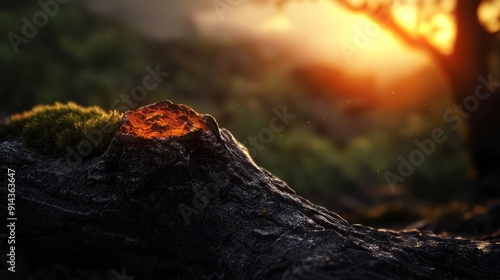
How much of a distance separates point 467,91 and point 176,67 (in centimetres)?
1946

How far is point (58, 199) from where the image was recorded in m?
4.78

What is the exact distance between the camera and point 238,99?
2986cm

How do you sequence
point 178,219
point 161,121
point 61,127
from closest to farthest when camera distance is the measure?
point 178,219, point 161,121, point 61,127

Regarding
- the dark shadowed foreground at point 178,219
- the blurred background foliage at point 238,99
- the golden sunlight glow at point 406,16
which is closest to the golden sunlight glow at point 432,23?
the golden sunlight glow at point 406,16

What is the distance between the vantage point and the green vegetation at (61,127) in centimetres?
502

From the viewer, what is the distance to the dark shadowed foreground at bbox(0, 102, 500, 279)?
4.45 m

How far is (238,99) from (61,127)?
24717 mm

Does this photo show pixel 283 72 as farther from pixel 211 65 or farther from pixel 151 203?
pixel 151 203

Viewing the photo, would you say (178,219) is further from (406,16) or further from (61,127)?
(406,16)

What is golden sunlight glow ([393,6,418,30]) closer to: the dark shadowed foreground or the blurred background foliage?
the blurred background foliage

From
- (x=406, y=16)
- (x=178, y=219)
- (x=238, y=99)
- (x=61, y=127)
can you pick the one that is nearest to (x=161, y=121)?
(x=178, y=219)

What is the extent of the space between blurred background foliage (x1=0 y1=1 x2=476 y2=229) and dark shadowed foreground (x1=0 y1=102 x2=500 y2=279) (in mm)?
12507

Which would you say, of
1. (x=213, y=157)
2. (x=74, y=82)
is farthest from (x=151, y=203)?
(x=74, y=82)

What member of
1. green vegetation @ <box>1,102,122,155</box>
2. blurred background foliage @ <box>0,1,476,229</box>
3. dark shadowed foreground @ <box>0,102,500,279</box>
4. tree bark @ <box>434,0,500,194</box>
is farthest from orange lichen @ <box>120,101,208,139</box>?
tree bark @ <box>434,0,500,194</box>
